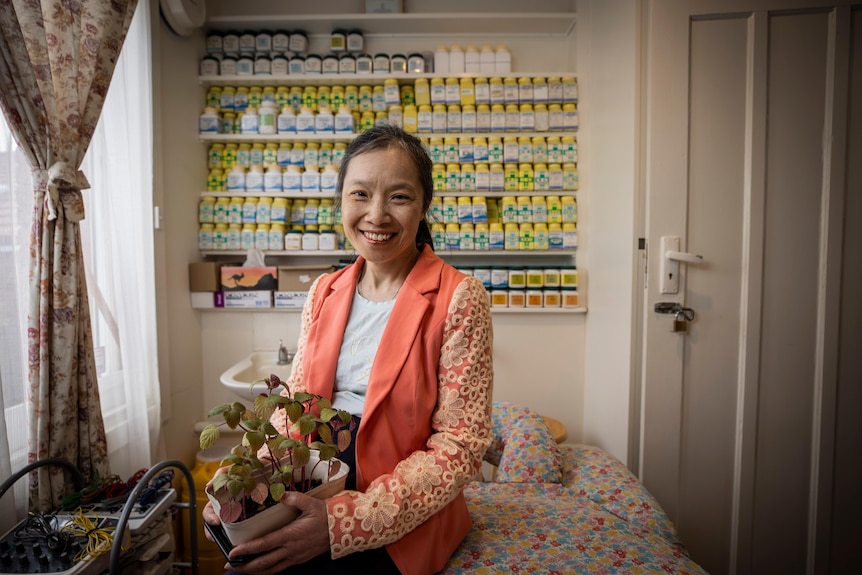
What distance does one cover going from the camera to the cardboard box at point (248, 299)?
8.87 ft

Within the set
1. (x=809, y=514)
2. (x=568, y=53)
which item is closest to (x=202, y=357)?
(x=568, y=53)

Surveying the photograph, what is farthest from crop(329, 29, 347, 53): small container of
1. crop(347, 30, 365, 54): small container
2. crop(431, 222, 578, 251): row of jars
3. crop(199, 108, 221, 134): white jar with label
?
crop(431, 222, 578, 251): row of jars

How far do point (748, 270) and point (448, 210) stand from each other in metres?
1.48

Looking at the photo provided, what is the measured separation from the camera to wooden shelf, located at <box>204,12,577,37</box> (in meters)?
2.64

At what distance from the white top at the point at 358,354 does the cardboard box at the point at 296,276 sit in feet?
5.17

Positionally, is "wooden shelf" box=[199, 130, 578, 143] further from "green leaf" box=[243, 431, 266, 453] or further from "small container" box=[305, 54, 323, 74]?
"green leaf" box=[243, 431, 266, 453]

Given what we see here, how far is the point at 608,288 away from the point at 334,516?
184cm

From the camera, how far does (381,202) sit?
108cm

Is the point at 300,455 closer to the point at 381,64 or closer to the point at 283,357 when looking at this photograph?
the point at 283,357

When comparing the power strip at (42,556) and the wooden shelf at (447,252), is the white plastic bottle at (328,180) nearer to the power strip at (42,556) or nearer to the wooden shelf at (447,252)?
the wooden shelf at (447,252)

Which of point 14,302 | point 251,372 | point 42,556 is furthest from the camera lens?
point 251,372

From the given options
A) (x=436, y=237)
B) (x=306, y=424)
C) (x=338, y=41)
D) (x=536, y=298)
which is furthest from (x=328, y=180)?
(x=306, y=424)

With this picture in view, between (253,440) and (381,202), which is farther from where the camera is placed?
(381,202)

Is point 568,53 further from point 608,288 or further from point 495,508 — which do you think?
point 495,508
